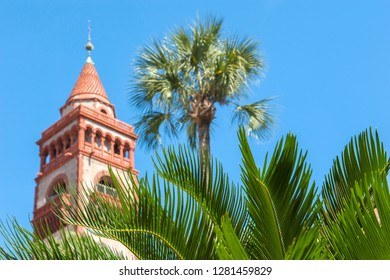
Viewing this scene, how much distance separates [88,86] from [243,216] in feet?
183

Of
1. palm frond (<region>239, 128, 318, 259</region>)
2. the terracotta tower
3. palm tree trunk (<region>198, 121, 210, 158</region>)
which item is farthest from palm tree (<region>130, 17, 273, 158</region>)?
the terracotta tower

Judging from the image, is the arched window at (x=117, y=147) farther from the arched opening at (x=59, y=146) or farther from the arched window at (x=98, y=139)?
the arched opening at (x=59, y=146)

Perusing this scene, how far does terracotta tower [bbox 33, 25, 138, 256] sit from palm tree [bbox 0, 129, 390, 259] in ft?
161

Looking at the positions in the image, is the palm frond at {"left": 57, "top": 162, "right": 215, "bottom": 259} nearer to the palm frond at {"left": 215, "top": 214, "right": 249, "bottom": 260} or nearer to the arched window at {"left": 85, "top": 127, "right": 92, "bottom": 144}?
the palm frond at {"left": 215, "top": 214, "right": 249, "bottom": 260}

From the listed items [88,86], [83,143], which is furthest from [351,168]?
[88,86]

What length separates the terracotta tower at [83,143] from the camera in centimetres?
5575

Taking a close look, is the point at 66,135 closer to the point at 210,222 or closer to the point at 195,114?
the point at 195,114

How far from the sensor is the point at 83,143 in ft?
185

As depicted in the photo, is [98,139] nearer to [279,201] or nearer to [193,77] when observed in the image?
[193,77]

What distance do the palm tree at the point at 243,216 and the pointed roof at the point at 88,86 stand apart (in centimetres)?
5467

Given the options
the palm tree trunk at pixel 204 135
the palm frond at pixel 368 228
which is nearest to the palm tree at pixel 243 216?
the palm frond at pixel 368 228

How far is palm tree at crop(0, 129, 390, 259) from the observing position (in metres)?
4.70
